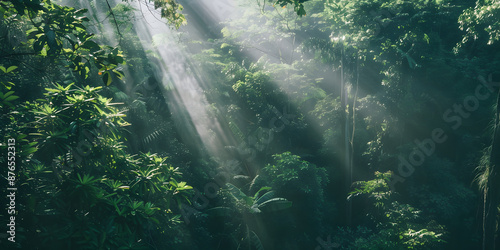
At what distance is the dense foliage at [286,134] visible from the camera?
3162 mm

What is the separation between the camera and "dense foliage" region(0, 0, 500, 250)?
3162 mm

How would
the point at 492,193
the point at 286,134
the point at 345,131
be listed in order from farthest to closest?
the point at 286,134
the point at 345,131
the point at 492,193

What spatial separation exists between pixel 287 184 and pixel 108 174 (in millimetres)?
7206

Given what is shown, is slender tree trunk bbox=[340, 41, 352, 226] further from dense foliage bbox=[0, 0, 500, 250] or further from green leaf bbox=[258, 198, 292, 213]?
green leaf bbox=[258, 198, 292, 213]

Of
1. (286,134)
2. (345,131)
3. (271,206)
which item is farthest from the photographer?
(286,134)

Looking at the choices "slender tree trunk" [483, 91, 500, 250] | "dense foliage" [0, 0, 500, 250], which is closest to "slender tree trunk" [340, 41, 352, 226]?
"dense foliage" [0, 0, 500, 250]

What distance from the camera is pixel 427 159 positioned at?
1247cm

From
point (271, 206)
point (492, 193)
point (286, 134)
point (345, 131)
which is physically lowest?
point (271, 206)

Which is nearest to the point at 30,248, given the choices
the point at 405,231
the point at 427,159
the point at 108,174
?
the point at 108,174

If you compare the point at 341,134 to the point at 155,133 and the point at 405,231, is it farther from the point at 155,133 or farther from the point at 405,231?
the point at 155,133

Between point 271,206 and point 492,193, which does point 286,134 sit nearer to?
point 271,206

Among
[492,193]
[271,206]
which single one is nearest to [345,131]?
[271,206]

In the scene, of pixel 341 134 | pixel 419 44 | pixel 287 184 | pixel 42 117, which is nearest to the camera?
pixel 42 117

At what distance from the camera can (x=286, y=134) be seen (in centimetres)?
1396
